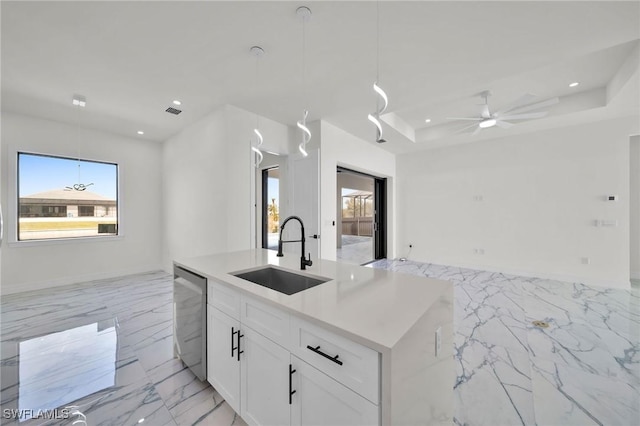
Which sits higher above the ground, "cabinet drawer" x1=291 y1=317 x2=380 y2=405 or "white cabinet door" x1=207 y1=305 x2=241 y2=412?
"cabinet drawer" x1=291 y1=317 x2=380 y2=405

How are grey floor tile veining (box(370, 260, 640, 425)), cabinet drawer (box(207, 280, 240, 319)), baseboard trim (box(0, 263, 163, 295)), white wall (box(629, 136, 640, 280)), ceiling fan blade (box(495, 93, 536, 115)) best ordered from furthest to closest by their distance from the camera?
white wall (box(629, 136, 640, 280)) → baseboard trim (box(0, 263, 163, 295)) → ceiling fan blade (box(495, 93, 536, 115)) → grey floor tile veining (box(370, 260, 640, 425)) → cabinet drawer (box(207, 280, 240, 319))

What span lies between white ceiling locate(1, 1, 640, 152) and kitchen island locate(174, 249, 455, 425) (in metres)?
2.02

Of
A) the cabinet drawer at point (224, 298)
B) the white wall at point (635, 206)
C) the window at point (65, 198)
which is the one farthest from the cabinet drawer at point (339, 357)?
the white wall at point (635, 206)

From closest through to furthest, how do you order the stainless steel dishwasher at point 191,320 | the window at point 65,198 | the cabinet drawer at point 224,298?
the cabinet drawer at point 224,298 → the stainless steel dishwasher at point 191,320 → the window at point 65,198

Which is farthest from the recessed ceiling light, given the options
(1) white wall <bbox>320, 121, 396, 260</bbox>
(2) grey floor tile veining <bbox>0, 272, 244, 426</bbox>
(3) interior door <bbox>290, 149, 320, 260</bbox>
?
(1) white wall <bbox>320, 121, 396, 260</bbox>

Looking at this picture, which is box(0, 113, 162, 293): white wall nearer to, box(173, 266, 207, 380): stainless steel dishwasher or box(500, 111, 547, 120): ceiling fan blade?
box(173, 266, 207, 380): stainless steel dishwasher

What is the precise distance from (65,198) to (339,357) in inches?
227

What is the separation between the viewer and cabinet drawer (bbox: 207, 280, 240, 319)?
1.44 m

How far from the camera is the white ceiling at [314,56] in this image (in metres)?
1.86

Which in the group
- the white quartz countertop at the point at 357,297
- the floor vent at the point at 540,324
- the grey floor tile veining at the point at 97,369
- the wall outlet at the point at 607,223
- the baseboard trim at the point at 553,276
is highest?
the wall outlet at the point at 607,223

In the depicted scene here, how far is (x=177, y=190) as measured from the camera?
460 cm

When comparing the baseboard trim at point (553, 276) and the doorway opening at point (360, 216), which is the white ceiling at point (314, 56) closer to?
the doorway opening at point (360, 216)

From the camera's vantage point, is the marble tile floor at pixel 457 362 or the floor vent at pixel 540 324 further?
the floor vent at pixel 540 324

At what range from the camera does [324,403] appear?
3.19ft
